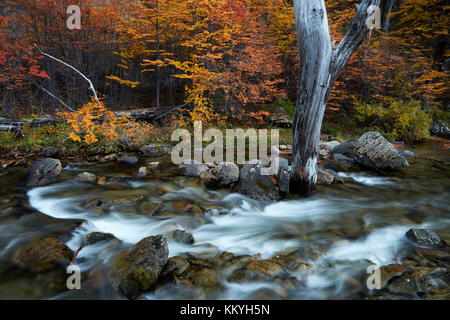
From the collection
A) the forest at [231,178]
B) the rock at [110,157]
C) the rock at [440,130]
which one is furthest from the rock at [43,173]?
the rock at [440,130]

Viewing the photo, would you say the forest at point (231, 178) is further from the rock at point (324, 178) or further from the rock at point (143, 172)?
the rock at point (143, 172)

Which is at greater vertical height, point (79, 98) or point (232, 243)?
point (79, 98)

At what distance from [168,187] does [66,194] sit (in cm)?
212

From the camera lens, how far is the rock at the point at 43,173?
210 inches

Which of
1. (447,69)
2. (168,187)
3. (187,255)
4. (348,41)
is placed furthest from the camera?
(447,69)

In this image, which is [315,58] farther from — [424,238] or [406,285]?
[406,285]

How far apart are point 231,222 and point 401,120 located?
1043 cm

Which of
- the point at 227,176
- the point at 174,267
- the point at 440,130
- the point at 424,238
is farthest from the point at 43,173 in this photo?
the point at 440,130

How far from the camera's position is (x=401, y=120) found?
10.7 meters

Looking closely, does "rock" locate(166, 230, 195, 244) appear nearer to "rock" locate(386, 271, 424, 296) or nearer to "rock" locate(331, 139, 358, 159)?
"rock" locate(386, 271, 424, 296)

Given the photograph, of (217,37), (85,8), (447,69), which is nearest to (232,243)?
(217,37)
